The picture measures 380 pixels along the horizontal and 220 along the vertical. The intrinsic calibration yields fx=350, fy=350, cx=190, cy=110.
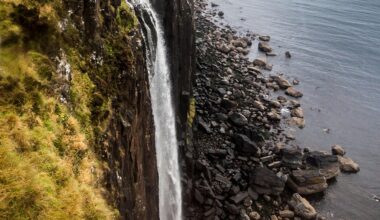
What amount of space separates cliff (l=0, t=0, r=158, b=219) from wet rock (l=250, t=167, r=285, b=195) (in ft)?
55.6

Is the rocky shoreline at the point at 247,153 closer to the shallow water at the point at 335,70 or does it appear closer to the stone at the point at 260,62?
the shallow water at the point at 335,70

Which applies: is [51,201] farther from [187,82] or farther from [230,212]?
[187,82]

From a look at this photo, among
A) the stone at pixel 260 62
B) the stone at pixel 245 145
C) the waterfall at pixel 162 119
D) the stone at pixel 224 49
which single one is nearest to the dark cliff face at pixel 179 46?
the waterfall at pixel 162 119

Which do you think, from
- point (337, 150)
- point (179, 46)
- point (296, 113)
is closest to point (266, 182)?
point (337, 150)

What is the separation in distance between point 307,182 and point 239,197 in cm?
702

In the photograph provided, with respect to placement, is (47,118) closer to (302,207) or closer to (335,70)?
(302,207)

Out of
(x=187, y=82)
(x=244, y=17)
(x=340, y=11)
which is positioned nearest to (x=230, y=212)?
(x=187, y=82)

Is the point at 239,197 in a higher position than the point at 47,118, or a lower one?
lower

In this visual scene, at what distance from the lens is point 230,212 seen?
83.1 ft

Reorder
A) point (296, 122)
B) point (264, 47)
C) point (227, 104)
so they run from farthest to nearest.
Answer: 1. point (264, 47)
2. point (296, 122)
3. point (227, 104)

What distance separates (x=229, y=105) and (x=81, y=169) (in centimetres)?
2895

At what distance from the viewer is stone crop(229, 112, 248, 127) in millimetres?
33938

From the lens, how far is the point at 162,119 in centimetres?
2017

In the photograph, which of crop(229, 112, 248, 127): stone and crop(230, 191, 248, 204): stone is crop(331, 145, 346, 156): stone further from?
crop(230, 191, 248, 204): stone
